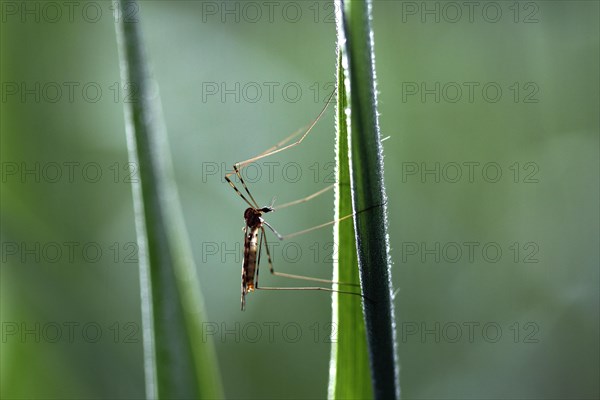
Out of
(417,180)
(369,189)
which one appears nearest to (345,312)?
(369,189)

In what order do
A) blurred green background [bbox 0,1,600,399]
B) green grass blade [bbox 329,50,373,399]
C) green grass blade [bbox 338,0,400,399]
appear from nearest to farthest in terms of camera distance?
green grass blade [bbox 338,0,400,399] → green grass blade [bbox 329,50,373,399] → blurred green background [bbox 0,1,600,399]

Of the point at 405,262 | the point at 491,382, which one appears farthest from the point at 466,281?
the point at 491,382

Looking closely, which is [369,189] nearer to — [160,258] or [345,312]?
[345,312]

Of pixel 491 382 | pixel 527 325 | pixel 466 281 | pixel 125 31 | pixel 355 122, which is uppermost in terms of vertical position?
pixel 125 31

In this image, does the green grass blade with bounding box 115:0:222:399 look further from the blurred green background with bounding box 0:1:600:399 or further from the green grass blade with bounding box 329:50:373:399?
the blurred green background with bounding box 0:1:600:399

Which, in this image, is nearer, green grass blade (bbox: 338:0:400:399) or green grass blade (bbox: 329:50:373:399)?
green grass blade (bbox: 338:0:400:399)

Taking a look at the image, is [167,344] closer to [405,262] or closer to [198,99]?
[405,262]

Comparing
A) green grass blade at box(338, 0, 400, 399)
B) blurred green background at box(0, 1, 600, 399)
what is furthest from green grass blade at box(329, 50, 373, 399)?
blurred green background at box(0, 1, 600, 399)
